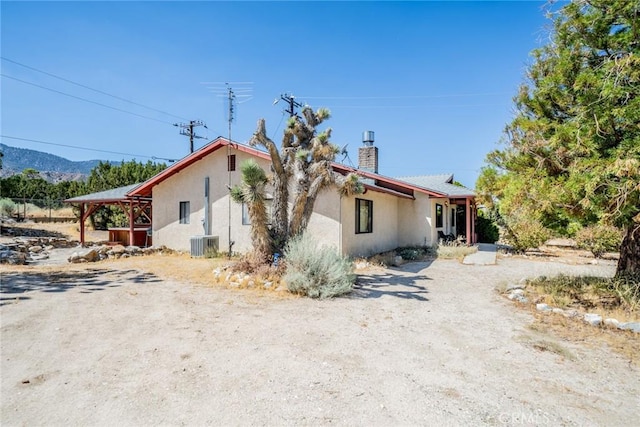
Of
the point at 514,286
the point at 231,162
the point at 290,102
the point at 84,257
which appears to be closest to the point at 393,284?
the point at 514,286

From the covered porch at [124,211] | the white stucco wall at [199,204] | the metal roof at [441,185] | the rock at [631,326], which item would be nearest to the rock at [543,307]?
the rock at [631,326]

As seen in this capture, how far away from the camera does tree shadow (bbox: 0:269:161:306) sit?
736 cm

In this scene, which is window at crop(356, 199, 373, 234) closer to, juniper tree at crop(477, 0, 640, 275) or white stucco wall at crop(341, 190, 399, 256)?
white stucco wall at crop(341, 190, 399, 256)

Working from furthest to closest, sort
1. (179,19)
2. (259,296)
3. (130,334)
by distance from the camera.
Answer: (179,19), (259,296), (130,334)

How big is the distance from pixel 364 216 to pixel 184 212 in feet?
26.8

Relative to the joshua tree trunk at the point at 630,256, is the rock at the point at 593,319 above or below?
below

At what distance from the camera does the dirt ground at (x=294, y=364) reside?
299cm

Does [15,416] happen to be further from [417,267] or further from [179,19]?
[179,19]

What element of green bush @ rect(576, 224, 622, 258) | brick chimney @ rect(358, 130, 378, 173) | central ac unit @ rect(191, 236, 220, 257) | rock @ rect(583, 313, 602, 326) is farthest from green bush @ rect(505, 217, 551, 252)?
central ac unit @ rect(191, 236, 220, 257)

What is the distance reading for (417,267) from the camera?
38.6ft

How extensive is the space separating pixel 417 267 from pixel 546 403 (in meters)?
8.66

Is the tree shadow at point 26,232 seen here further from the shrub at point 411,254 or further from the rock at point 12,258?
the shrub at point 411,254

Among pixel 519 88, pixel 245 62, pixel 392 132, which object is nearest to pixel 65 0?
pixel 245 62

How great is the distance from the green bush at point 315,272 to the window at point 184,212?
8.33 meters
